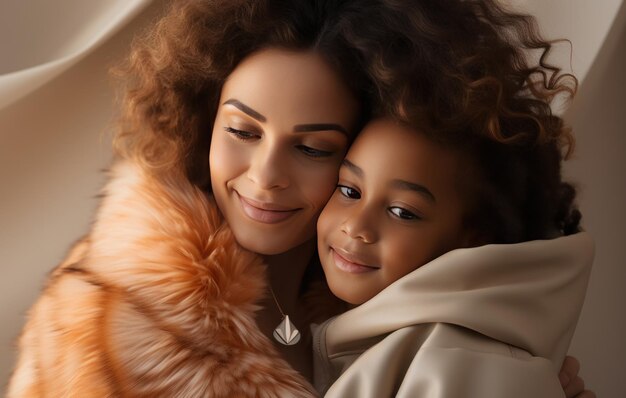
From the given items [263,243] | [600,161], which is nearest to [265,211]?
[263,243]

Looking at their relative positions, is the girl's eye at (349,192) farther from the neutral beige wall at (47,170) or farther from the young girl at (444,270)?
the neutral beige wall at (47,170)

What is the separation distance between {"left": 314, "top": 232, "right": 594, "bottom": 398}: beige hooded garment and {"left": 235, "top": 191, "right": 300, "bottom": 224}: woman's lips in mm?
183

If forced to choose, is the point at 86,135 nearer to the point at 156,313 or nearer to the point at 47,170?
the point at 47,170

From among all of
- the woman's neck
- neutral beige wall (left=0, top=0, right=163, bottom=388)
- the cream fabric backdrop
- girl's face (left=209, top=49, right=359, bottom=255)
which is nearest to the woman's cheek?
girl's face (left=209, top=49, right=359, bottom=255)

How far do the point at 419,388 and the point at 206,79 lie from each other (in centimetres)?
66

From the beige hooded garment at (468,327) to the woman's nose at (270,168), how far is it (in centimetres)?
23

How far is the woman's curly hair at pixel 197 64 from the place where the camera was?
1.41m

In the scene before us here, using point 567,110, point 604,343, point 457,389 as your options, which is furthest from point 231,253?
point 604,343

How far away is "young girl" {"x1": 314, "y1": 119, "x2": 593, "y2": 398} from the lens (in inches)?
47.4

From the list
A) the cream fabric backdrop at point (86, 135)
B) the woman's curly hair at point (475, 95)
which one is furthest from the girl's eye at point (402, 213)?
the cream fabric backdrop at point (86, 135)

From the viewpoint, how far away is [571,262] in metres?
1.38

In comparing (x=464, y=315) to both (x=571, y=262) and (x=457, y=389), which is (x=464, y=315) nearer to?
(x=457, y=389)

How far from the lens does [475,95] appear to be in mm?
1299

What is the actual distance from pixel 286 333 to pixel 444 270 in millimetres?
331
